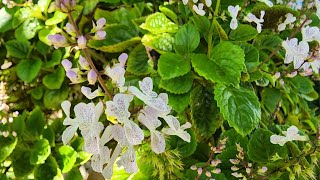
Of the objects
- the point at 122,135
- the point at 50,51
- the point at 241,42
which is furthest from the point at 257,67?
the point at 50,51

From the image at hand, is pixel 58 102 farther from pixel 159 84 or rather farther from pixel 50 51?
pixel 159 84

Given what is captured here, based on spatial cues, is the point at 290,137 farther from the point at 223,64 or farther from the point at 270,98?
the point at 270,98

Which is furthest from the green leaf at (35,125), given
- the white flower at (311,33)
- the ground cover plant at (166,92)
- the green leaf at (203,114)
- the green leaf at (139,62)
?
the white flower at (311,33)

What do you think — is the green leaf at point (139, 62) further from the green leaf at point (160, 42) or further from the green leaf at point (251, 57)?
the green leaf at point (251, 57)

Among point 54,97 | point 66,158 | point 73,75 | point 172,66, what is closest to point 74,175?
point 66,158

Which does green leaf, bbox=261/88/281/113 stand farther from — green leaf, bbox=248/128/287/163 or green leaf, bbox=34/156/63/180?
green leaf, bbox=34/156/63/180
